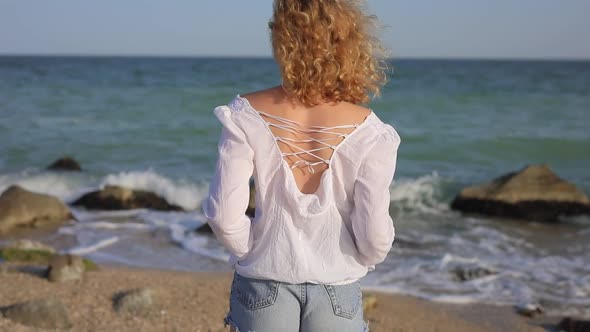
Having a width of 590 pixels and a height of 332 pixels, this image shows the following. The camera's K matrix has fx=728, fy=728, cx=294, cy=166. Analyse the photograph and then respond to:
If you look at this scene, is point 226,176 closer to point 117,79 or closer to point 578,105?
point 578,105

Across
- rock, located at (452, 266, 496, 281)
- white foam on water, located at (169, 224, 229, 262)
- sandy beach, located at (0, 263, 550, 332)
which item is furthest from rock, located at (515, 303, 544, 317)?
white foam on water, located at (169, 224, 229, 262)

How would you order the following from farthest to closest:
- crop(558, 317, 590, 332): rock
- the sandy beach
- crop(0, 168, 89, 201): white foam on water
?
crop(0, 168, 89, 201): white foam on water → crop(558, 317, 590, 332): rock → the sandy beach

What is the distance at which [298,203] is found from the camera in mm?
2463

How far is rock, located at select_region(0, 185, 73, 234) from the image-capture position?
30.4ft

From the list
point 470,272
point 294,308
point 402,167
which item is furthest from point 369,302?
point 402,167

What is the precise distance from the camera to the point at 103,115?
75.5ft

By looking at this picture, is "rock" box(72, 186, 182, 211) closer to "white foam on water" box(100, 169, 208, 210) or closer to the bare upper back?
"white foam on water" box(100, 169, 208, 210)

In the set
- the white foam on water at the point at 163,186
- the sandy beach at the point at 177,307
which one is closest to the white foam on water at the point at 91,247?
the sandy beach at the point at 177,307

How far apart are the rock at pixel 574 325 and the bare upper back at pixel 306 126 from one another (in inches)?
174

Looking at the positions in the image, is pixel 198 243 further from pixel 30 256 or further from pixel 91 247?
pixel 30 256

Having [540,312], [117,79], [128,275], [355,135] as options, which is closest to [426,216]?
[540,312]

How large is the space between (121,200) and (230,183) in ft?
28.9

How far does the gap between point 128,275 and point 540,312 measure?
3.76m

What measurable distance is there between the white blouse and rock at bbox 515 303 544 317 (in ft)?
14.7
